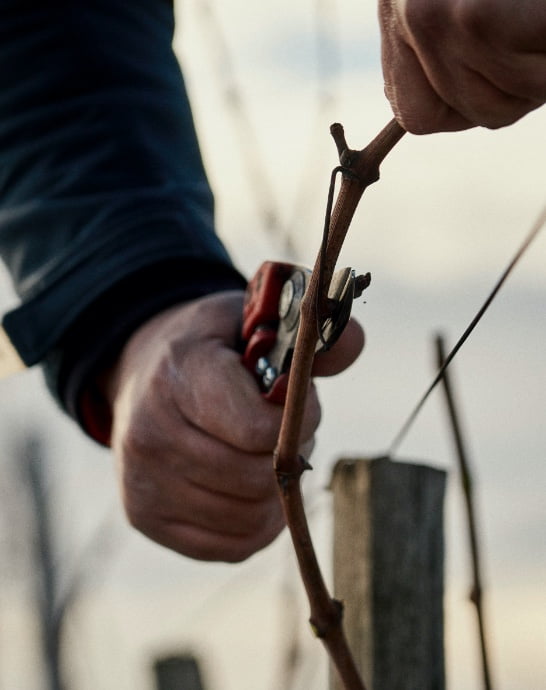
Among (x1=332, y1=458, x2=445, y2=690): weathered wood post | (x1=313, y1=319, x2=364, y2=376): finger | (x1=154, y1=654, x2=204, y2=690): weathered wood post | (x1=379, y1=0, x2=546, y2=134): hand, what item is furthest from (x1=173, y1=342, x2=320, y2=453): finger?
(x1=154, y1=654, x2=204, y2=690): weathered wood post

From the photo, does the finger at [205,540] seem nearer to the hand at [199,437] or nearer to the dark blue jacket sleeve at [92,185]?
the hand at [199,437]

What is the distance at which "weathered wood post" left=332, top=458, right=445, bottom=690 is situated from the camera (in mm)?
1729

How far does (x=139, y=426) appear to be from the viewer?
1545mm

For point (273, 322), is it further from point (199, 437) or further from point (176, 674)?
point (176, 674)

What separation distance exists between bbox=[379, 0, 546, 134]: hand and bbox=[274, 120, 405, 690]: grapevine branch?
0.05 metres

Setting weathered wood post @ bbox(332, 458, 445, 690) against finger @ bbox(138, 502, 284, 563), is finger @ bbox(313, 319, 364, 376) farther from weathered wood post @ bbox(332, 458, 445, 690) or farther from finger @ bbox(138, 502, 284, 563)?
weathered wood post @ bbox(332, 458, 445, 690)

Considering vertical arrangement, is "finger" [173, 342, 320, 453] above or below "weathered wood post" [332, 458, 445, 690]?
above

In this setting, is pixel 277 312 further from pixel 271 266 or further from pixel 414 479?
pixel 414 479

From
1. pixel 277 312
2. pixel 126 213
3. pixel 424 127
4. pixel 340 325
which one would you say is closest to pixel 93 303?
pixel 126 213

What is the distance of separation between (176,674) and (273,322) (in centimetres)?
128

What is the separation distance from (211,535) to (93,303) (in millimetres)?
346

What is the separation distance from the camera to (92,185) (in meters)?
1.86

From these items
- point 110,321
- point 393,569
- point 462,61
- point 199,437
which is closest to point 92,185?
point 110,321

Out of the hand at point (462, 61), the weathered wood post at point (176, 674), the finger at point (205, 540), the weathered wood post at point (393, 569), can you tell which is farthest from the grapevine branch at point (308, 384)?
the weathered wood post at point (176, 674)
